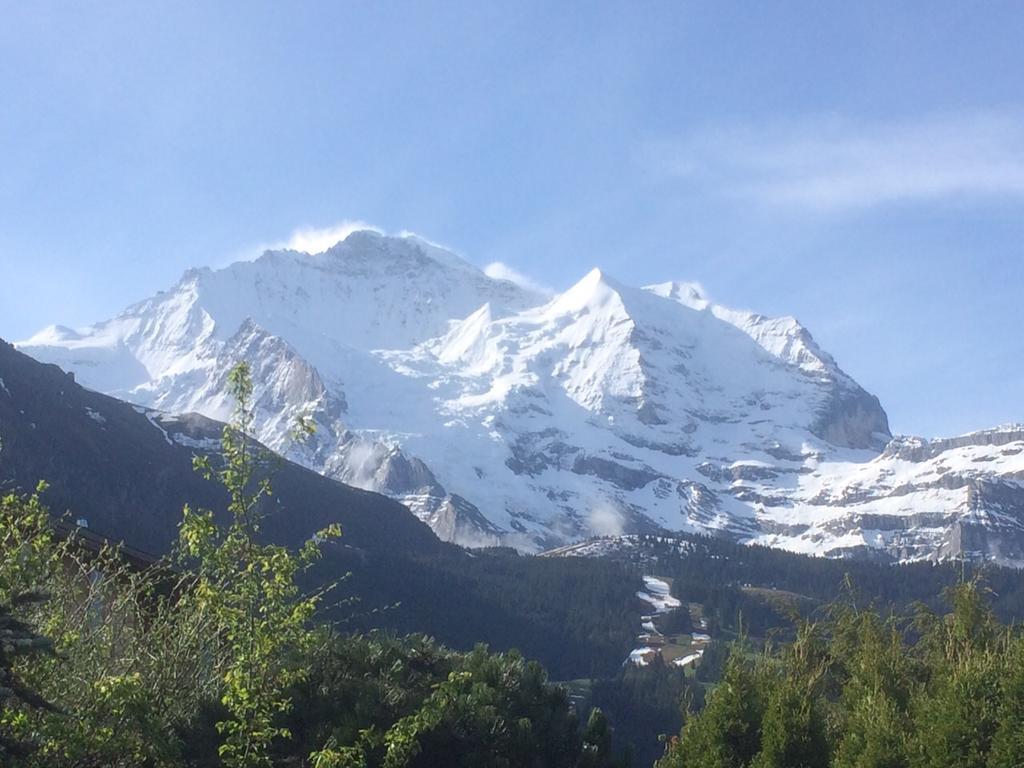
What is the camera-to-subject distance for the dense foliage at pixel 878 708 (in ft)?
48.3

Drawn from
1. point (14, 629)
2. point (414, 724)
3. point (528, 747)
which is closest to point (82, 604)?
point (14, 629)

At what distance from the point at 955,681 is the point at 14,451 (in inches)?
5850

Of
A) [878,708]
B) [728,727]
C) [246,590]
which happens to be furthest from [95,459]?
[878,708]

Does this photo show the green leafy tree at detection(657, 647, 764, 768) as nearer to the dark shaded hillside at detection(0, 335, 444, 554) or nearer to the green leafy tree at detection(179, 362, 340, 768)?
the green leafy tree at detection(179, 362, 340, 768)

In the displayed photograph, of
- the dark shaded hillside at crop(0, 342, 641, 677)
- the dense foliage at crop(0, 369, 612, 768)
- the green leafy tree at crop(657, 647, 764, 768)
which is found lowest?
the dense foliage at crop(0, 369, 612, 768)

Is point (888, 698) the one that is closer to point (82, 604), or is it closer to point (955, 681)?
point (955, 681)

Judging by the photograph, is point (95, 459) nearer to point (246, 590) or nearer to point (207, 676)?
point (207, 676)

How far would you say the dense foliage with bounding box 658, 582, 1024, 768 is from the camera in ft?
48.3

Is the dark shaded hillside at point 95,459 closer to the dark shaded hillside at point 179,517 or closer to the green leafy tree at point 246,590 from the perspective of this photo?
the dark shaded hillside at point 179,517

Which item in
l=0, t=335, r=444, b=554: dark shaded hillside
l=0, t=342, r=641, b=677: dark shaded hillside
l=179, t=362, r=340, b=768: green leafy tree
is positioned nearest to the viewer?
l=179, t=362, r=340, b=768: green leafy tree

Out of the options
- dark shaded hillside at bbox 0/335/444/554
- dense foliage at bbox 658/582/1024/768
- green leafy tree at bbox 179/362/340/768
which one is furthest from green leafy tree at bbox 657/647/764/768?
dark shaded hillside at bbox 0/335/444/554

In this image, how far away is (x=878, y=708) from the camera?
16016mm

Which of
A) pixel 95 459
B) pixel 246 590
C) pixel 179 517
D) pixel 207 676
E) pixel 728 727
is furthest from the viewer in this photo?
pixel 95 459

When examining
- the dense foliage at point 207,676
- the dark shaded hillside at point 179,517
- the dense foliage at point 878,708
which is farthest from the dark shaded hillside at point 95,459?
the dense foliage at point 878,708
